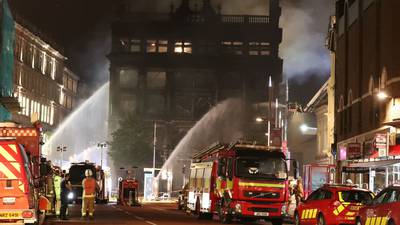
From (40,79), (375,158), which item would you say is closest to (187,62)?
(40,79)

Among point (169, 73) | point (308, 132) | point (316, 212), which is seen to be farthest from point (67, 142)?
point (316, 212)

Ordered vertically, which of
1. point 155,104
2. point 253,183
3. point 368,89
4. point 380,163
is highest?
point 155,104

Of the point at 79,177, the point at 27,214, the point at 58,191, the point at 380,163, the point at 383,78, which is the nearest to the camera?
the point at 27,214

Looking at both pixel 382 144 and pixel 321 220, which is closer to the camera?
pixel 321 220

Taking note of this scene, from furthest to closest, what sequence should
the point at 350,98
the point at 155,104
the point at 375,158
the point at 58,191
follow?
1. the point at 155,104
2. the point at 350,98
3. the point at 375,158
4. the point at 58,191

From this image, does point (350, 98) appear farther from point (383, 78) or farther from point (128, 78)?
point (128, 78)

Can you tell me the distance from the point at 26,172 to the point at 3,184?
2.13ft

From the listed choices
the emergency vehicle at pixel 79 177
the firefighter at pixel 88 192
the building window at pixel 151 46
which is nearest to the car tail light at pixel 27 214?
the firefighter at pixel 88 192

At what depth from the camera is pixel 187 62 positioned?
4427 inches

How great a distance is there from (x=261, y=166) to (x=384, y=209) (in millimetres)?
9775

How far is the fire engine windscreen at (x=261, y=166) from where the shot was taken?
2955 cm

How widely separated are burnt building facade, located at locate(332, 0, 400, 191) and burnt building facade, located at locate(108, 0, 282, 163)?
174 ft

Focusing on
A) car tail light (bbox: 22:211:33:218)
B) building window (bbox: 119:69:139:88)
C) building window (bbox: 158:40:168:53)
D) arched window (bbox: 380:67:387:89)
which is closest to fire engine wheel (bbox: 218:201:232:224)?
car tail light (bbox: 22:211:33:218)

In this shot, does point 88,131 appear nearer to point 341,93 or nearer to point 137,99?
point 137,99
